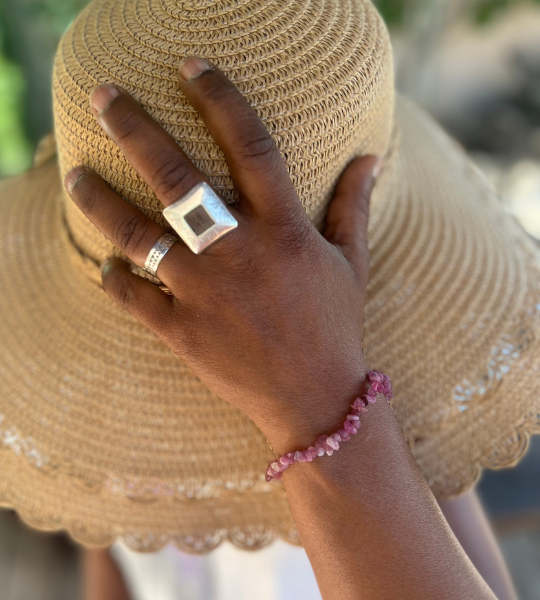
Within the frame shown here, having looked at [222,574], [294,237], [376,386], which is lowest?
[222,574]

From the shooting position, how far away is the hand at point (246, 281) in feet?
1.54

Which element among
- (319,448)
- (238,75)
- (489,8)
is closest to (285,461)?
(319,448)

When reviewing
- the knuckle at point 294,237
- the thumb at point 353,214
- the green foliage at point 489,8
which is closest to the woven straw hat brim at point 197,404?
the thumb at point 353,214

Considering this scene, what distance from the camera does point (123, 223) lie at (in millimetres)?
508

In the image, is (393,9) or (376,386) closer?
(376,386)

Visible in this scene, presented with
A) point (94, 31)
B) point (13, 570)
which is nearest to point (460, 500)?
point (94, 31)

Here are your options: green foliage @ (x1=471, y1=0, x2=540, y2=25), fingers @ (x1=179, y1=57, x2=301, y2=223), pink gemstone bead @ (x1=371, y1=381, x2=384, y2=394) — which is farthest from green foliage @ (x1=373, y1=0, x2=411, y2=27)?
pink gemstone bead @ (x1=371, y1=381, x2=384, y2=394)

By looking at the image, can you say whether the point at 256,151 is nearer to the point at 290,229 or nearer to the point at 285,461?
the point at 290,229

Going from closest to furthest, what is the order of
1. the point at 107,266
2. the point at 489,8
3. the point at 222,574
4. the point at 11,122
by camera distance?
the point at 107,266, the point at 222,574, the point at 11,122, the point at 489,8

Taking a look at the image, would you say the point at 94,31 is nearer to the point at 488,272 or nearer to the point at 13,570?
the point at 488,272

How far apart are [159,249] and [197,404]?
0.79ft

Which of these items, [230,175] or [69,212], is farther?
[69,212]

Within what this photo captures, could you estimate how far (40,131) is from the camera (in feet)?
5.63

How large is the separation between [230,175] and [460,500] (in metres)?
0.57
